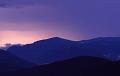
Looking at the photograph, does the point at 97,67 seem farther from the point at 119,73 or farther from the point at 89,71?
the point at 119,73

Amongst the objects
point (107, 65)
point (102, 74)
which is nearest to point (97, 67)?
point (107, 65)

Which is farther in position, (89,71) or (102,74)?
(89,71)

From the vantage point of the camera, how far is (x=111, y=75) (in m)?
175

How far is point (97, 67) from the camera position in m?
196

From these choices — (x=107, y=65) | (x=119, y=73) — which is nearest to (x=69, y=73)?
(x=107, y=65)

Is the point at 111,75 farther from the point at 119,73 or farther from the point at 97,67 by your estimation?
the point at 97,67

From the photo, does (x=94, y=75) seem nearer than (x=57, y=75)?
Yes

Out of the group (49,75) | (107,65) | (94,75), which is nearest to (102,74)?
(94,75)

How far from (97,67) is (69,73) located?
43.4 feet

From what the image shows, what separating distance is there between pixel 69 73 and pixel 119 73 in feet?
97.9

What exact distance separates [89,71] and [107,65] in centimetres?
1015

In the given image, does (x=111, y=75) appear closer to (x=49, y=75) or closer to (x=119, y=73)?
(x=119, y=73)

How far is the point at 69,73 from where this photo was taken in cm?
19712

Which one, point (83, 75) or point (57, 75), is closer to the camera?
point (83, 75)
